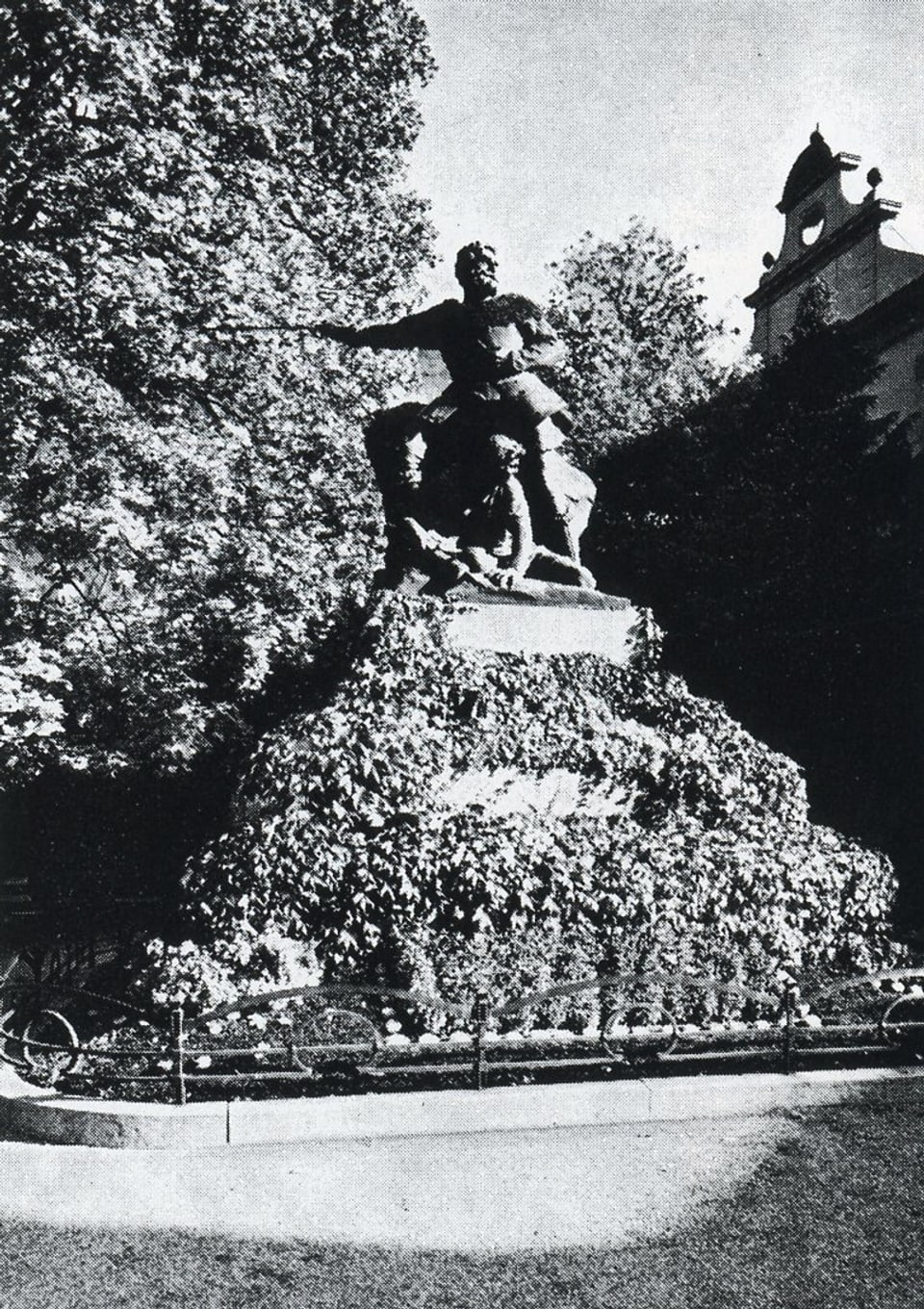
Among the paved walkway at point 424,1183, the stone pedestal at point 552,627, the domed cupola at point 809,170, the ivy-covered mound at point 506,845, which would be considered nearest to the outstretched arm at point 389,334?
the stone pedestal at point 552,627

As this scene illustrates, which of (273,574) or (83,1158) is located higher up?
(273,574)

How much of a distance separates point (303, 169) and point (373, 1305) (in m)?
15.3

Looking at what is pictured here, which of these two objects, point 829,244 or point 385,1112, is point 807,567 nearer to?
point 385,1112

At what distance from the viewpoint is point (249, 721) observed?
35.1 ft

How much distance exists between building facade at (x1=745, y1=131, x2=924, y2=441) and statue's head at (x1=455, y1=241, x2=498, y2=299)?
13.6 meters

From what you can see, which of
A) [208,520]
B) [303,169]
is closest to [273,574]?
[208,520]

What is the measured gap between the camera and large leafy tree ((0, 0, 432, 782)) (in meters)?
9.39


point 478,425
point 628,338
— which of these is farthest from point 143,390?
point 628,338

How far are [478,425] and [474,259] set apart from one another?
4.32 ft

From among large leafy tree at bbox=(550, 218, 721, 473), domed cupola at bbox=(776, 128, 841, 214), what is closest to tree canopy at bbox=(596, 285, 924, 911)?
large leafy tree at bbox=(550, 218, 721, 473)

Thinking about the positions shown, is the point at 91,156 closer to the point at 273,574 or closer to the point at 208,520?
the point at 208,520

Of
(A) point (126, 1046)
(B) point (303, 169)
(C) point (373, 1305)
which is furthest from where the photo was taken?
(B) point (303, 169)

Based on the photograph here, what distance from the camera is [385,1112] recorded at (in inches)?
192

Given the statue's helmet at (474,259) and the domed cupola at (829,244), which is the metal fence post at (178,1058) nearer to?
the statue's helmet at (474,259)
